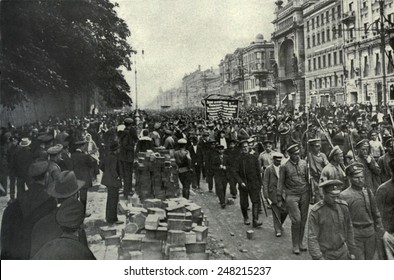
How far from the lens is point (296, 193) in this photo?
6.79 metres

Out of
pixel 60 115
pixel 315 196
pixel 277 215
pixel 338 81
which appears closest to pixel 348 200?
pixel 277 215

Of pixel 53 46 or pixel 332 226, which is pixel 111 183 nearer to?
pixel 53 46

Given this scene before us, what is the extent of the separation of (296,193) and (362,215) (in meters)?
1.84

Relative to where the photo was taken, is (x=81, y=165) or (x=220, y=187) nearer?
(x=81, y=165)

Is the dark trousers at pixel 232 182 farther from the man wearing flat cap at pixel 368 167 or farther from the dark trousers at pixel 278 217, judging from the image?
the man wearing flat cap at pixel 368 167

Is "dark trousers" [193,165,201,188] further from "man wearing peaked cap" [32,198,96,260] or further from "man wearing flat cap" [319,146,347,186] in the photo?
"man wearing peaked cap" [32,198,96,260]

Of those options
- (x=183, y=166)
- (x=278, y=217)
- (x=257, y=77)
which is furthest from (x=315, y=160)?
(x=257, y=77)

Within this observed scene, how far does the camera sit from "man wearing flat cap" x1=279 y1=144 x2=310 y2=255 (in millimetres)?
6629

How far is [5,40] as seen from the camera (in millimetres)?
7723

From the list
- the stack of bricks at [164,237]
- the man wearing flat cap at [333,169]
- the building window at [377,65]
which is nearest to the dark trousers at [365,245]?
the man wearing flat cap at [333,169]

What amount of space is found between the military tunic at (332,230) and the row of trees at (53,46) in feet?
19.7

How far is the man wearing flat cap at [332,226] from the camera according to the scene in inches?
185

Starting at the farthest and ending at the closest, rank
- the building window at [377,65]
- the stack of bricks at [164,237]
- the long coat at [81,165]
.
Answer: the building window at [377,65]
the long coat at [81,165]
the stack of bricks at [164,237]

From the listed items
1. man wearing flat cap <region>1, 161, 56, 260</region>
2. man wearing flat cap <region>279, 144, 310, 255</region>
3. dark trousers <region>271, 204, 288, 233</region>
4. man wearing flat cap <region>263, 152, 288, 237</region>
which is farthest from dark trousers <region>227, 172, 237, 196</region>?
man wearing flat cap <region>1, 161, 56, 260</region>
